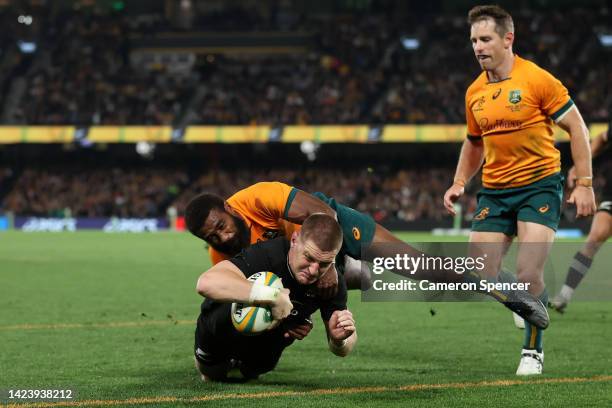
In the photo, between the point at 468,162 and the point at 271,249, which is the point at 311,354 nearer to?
the point at 468,162

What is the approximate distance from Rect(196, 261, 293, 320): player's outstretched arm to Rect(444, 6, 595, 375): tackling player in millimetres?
2056

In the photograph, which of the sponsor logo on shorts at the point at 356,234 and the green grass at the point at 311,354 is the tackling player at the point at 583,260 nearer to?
the green grass at the point at 311,354

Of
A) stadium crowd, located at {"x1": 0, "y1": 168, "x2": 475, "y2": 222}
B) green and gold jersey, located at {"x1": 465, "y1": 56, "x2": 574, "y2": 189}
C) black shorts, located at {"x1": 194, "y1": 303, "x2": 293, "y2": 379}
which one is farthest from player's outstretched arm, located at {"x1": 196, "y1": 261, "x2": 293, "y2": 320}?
stadium crowd, located at {"x1": 0, "y1": 168, "x2": 475, "y2": 222}

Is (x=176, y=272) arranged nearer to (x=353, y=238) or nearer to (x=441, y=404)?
(x=353, y=238)

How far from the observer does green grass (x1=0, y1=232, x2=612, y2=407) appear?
600 cm

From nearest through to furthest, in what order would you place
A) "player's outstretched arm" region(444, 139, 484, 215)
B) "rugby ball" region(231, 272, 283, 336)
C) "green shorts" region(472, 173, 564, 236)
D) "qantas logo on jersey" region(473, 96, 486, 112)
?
"rugby ball" region(231, 272, 283, 336) → "green shorts" region(472, 173, 564, 236) → "qantas logo on jersey" region(473, 96, 486, 112) → "player's outstretched arm" region(444, 139, 484, 215)

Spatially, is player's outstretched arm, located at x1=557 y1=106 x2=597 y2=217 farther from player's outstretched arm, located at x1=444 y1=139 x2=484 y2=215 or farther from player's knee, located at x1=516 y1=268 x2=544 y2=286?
player's outstretched arm, located at x1=444 y1=139 x2=484 y2=215

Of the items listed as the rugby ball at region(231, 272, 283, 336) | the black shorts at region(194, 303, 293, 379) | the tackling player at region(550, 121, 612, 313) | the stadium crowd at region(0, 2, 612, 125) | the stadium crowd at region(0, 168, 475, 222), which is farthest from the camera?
the stadium crowd at region(0, 168, 475, 222)

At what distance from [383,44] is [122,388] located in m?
39.7

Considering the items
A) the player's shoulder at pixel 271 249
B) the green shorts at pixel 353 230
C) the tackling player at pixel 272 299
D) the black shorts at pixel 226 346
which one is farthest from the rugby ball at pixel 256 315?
the green shorts at pixel 353 230

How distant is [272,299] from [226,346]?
1083 millimetres

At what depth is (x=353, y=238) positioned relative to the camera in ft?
23.7

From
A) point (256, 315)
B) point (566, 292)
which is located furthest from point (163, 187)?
point (256, 315)

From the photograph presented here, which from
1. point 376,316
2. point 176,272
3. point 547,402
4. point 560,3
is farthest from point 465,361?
point 560,3
